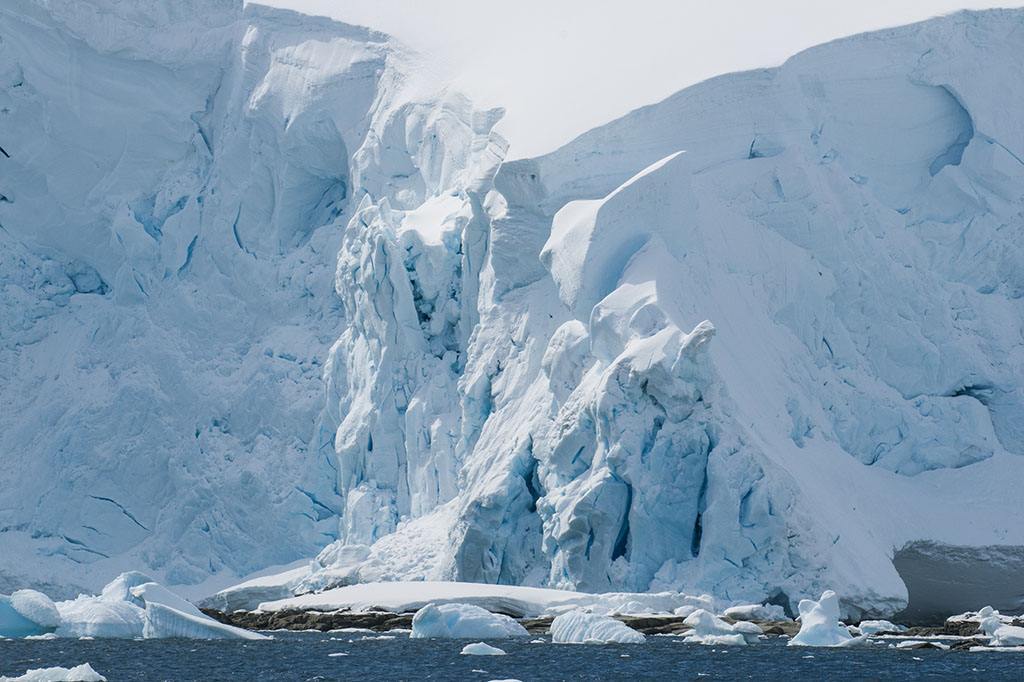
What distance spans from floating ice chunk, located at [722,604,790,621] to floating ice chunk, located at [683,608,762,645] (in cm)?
76

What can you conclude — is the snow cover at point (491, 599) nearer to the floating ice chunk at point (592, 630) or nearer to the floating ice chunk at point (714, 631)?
the floating ice chunk at point (714, 631)

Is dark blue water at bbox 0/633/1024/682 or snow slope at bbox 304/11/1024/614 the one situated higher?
snow slope at bbox 304/11/1024/614

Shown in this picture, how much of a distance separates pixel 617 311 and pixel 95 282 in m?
17.0

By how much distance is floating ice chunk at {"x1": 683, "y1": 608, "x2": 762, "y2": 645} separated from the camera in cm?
2978

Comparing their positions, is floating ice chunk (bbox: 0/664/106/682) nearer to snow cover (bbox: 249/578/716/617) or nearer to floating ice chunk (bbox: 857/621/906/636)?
snow cover (bbox: 249/578/716/617)

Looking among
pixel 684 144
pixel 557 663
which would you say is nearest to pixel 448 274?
pixel 684 144

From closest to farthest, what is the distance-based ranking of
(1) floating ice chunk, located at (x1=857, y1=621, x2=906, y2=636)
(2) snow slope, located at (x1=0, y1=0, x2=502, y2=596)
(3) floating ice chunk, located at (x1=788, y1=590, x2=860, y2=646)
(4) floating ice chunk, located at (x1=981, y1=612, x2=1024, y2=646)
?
(3) floating ice chunk, located at (x1=788, y1=590, x2=860, y2=646) → (4) floating ice chunk, located at (x1=981, y1=612, x2=1024, y2=646) → (1) floating ice chunk, located at (x1=857, y1=621, x2=906, y2=636) → (2) snow slope, located at (x1=0, y1=0, x2=502, y2=596)

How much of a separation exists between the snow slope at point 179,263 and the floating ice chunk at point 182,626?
35.0ft

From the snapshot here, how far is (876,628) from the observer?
31.4m

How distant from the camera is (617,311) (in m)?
34.0

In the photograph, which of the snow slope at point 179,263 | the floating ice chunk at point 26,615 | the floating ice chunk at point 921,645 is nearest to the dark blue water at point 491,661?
the floating ice chunk at point 921,645

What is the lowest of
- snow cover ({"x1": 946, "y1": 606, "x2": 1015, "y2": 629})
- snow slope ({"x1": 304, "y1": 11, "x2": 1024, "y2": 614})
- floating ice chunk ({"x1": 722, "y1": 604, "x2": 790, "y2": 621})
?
snow cover ({"x1": 946, "y1": 606, "x2": 1015, "y2": 629})

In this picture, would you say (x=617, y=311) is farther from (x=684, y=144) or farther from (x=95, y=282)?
(x=95, y=282)

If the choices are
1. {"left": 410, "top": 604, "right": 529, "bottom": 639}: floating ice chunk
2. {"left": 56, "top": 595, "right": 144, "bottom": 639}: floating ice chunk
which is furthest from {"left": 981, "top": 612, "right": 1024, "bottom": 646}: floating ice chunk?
{"left": 56, "top": 595, "right": 144, "bottom": 639}: floating ice chunk
